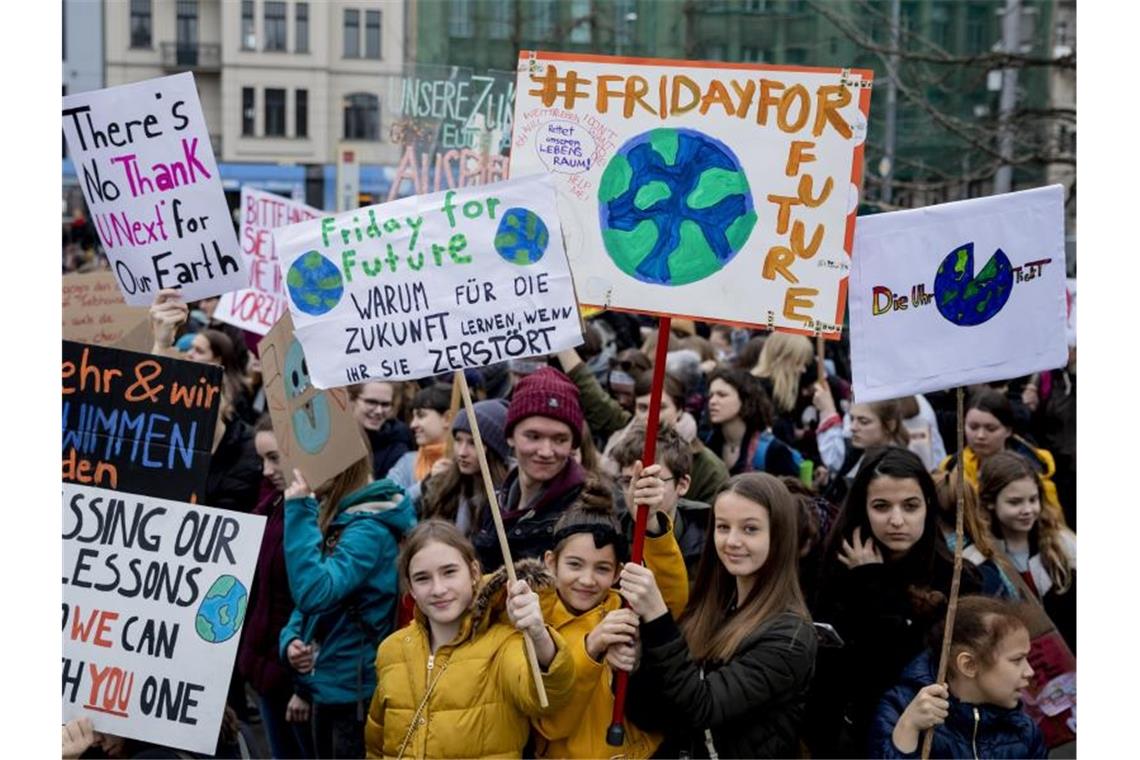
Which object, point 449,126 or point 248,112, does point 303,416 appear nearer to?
point 449,126

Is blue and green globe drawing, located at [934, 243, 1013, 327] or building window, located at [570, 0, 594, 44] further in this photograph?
building window, located at [570, 0, 594, 44]

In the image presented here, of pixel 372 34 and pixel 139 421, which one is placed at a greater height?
pixel 372 34

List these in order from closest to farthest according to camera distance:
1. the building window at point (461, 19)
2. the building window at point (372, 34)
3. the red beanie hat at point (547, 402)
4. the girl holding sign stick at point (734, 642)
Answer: the girl holding sign stick at point (734, 642), the red beanie hat at point (547, 402), the building window at point (461, 19), the building window at point (372, 34)

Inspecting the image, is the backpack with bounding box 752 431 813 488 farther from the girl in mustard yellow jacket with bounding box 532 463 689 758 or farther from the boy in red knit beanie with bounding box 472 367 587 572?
the girl in mustard yellow jacket with bounding box 532 463 689 758

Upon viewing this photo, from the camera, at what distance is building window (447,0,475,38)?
3247cm

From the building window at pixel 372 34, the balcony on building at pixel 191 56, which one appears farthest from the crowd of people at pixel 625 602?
the balcony on building at pixel 191 56

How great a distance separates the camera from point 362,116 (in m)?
44.5

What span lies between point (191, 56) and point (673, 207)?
43659mm

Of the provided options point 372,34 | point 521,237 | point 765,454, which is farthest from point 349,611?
point 372,34

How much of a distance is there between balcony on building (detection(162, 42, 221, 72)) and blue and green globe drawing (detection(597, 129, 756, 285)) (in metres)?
42.7

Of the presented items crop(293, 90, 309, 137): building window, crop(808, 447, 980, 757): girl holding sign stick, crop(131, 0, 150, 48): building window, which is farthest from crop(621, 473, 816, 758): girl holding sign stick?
crop(131, 0, 150, 48): building window

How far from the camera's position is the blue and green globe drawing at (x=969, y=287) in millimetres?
4387

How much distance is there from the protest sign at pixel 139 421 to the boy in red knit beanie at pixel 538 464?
3.94 ft

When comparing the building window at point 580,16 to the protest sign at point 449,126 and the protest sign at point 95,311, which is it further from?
the protest sign at point 95,311
